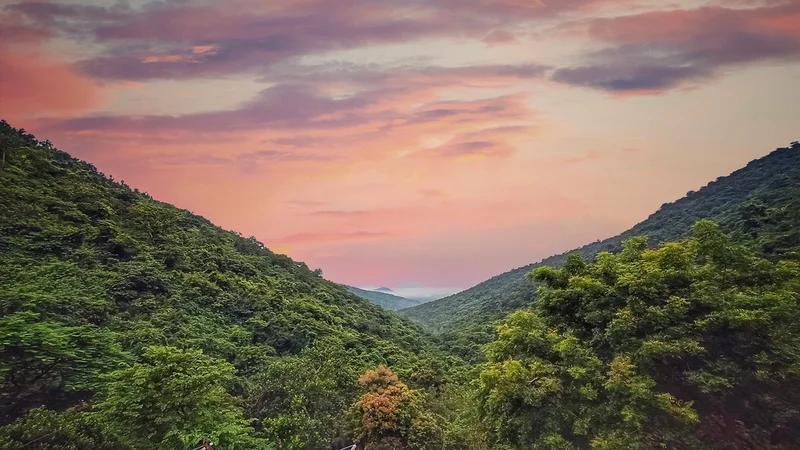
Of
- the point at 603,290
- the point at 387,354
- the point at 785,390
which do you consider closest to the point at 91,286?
the point at 387,354

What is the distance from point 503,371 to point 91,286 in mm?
19642

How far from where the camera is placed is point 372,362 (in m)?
28.8

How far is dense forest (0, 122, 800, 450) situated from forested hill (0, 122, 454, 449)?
0.09m

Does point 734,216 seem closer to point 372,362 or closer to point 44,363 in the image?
point 372,362

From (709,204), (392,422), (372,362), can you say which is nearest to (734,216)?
(709,204)

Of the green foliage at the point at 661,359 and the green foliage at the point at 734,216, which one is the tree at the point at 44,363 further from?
the green foliage at the point at 734,216

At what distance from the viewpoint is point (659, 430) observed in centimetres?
1132

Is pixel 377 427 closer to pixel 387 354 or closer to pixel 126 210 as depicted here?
pixel 387 354

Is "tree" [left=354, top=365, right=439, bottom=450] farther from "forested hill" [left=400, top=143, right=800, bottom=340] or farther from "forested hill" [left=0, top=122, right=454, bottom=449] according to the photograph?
"forested hill" [left=400, top=143, right=800, bottom=340]

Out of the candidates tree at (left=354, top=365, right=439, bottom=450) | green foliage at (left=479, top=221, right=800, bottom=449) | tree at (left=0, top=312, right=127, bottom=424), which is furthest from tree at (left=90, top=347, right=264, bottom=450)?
green foliage at (left=479, top=221, right=800, bottom=449)

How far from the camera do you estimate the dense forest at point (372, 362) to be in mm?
11414

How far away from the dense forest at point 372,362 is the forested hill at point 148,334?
0.09 metres

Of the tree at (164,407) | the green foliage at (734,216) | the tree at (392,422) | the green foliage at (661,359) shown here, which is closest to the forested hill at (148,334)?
the tree at (164,407)

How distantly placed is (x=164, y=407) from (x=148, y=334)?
752 cm
